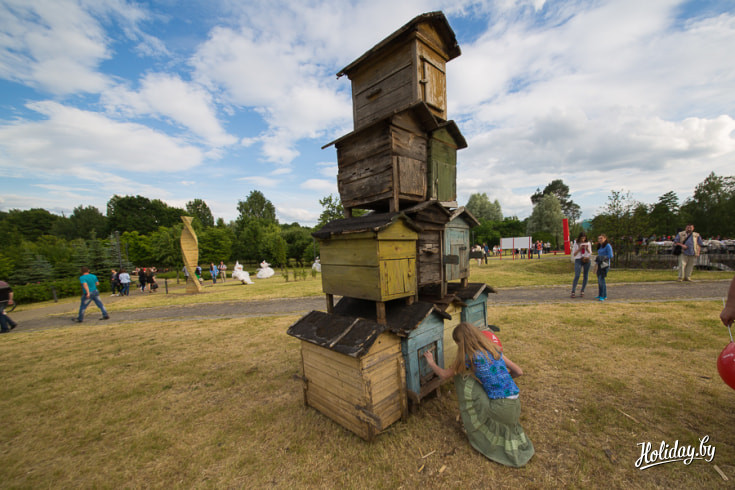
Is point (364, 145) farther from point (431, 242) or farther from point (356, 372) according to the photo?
point (356, 372)

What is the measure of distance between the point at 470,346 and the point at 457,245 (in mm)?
2281

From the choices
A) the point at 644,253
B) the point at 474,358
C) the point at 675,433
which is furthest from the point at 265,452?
the point at 644,253

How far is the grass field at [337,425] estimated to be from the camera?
2871mm

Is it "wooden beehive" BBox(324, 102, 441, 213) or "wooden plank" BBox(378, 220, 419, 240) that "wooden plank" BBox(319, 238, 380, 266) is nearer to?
"wooden plank" BBox(378, 220, 419, 240)

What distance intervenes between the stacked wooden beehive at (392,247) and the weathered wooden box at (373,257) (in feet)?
0.05

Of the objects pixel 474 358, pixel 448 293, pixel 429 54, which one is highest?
pixel 429 54

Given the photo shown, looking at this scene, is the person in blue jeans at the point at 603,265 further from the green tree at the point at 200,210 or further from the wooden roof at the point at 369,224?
the green tree at the point at 200,210

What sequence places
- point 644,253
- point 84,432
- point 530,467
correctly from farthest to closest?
point 644,253 < point 84,432 < point 530,467

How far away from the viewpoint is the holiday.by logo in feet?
9.24

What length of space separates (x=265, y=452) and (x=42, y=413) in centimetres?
457

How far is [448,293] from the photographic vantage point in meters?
4.91

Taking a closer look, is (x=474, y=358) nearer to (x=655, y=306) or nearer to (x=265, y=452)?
(x=265, y=452)

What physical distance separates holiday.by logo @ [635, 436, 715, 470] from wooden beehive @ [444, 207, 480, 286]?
2981 mm

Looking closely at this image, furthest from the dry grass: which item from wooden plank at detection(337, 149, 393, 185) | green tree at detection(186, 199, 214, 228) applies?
green tree at detection(186, 199, 214, 228)
